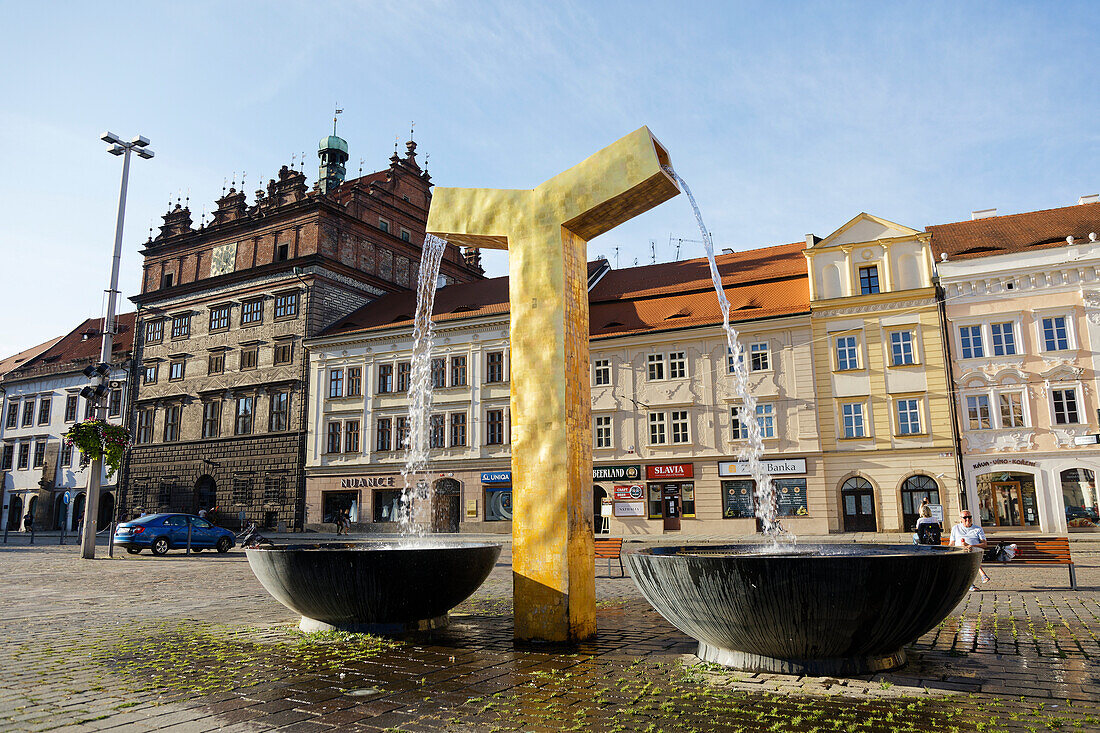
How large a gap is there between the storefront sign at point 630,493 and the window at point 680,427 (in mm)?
Answer: 2365

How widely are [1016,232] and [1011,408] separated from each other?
293 inches

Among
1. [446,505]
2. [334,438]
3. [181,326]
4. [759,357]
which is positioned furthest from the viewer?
[181,326]

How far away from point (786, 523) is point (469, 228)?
23625 millimetres

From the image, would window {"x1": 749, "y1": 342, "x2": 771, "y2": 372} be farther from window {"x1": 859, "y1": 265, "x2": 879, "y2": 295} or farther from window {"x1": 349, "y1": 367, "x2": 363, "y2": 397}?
window {"x1": 349, "y1": 367, "x2": 363, "y2": 397}

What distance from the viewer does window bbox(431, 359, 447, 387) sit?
36250 millimetres

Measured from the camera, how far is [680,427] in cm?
3100

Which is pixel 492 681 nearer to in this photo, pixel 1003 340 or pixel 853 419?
pixel 853 419

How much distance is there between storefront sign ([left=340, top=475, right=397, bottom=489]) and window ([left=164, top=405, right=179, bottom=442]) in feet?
41.9

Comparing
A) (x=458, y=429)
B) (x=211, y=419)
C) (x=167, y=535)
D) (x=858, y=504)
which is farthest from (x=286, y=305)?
(x=858, y=504)

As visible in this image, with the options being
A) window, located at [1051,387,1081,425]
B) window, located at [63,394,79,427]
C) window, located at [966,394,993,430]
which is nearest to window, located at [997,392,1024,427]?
window, located at [966,394,993,430]

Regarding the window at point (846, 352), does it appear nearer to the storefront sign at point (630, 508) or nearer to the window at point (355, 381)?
the storefront sign at point (630, 508)

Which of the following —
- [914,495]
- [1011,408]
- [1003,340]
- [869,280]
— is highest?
[869,280]

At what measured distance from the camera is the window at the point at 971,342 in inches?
1097

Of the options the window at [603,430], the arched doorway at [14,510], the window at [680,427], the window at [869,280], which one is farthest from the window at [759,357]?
the arched doorway at [14,510]
